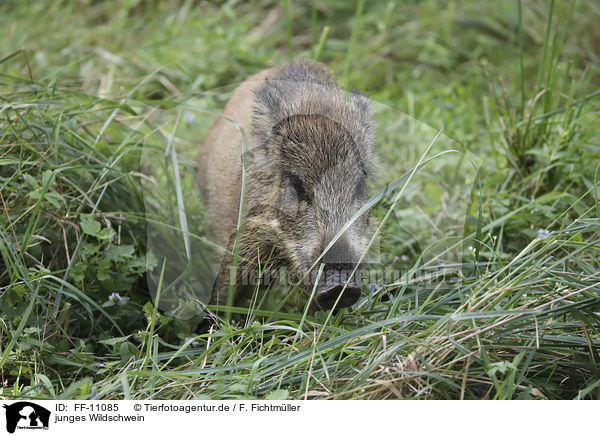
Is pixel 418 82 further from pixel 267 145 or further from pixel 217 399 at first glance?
pixel 217 399

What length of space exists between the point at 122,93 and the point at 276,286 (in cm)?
212

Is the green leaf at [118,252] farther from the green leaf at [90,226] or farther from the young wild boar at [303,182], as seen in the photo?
the young wild boar at [303,182]

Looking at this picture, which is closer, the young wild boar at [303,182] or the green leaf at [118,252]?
the young wild boar at [303,182]

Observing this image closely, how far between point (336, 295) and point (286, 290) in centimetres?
58

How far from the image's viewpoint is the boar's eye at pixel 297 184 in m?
3.09

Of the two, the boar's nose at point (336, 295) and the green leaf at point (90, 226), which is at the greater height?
the green leaf at point (90, 226)


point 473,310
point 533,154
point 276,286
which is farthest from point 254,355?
point 533,154

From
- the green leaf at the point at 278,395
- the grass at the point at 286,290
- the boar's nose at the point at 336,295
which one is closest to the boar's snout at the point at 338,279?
the boar's nose at the point at 336,295

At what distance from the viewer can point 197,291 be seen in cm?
366
